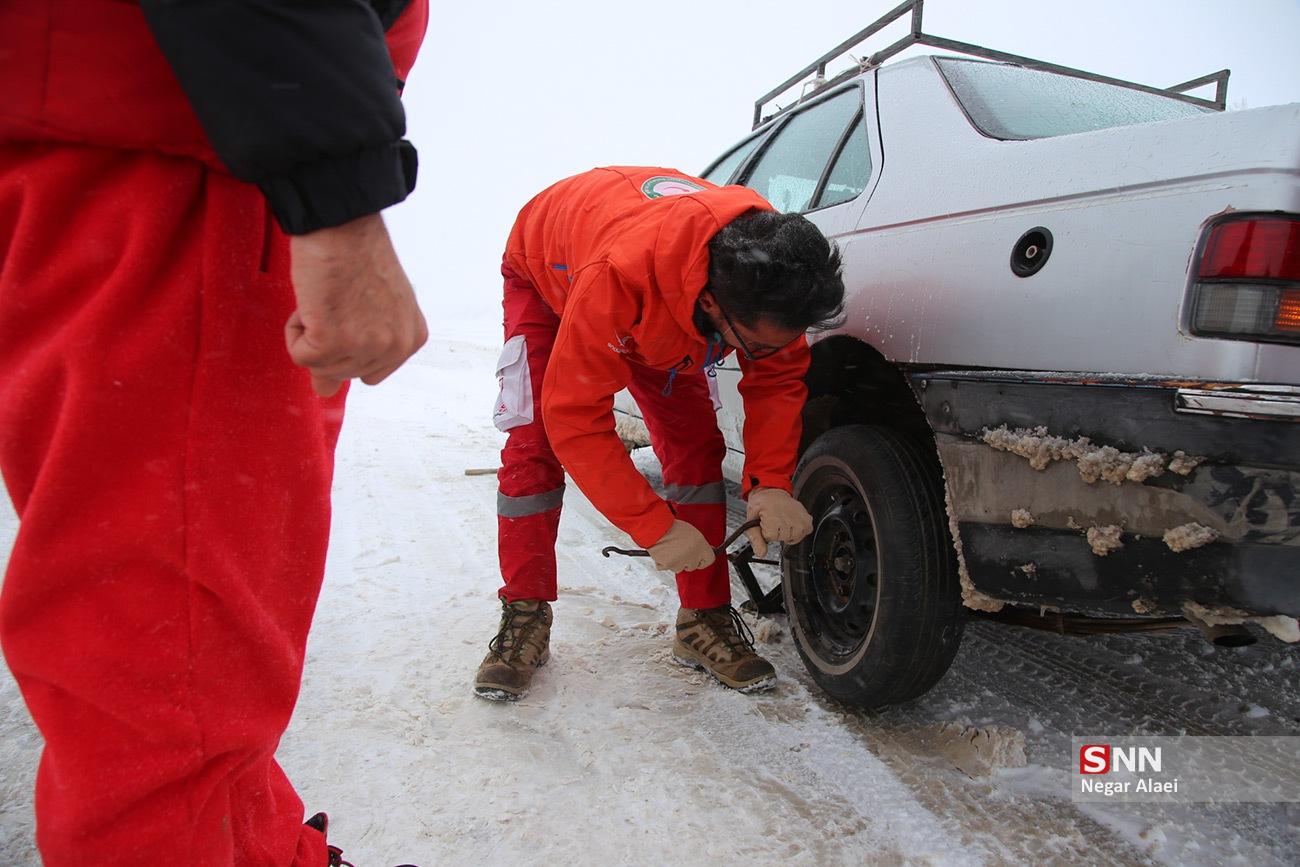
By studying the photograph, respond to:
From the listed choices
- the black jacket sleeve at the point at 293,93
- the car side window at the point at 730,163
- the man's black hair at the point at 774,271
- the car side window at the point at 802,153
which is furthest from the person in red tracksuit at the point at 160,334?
the car side window at the point at 730,163

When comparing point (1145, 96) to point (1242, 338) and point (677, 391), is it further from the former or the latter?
point (677, 391)

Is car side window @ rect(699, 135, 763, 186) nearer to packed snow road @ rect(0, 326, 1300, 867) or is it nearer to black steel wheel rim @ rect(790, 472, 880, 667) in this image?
black steel wheel rim @ rect(790, 472, 880, 667)

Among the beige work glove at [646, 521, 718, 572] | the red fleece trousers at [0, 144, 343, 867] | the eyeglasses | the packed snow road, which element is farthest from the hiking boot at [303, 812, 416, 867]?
the eyeglasses

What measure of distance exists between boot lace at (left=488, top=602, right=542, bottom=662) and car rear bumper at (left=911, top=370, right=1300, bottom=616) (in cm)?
119

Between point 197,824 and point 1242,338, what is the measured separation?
5.00ft

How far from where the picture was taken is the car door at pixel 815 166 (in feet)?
6.82

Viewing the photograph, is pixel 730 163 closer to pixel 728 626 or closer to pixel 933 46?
pixel 933 46

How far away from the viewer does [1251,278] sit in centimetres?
112

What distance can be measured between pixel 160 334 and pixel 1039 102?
1.94 metres

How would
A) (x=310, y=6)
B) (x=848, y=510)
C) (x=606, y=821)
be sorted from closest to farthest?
1. (x=310, y=6)
2. (x=606, y=821)
3. (x=848, y=510)

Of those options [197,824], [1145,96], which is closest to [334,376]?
[197,824]

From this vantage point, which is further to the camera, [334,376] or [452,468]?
[452,468]

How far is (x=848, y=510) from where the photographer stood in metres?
1.97

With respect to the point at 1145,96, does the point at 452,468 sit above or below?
below
